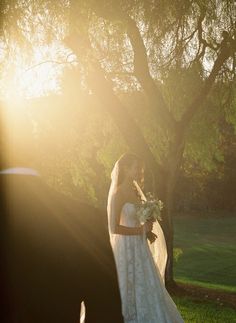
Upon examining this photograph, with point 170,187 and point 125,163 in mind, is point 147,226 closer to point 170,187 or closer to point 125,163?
point 125,163

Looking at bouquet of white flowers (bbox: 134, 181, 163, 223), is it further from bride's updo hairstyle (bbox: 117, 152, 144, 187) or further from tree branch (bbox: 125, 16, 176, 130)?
tree branch (bbox: 125, 16, 176, 130)

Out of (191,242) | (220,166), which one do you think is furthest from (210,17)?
(220,166)

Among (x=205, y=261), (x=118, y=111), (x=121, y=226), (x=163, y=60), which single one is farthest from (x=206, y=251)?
(x=121, y=226)

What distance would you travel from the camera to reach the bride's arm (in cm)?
846

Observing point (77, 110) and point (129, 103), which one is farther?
point (77, 110)

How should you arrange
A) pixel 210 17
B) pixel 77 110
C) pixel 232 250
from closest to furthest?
pixel 210 17
pixel 77 110
pixel 232 250

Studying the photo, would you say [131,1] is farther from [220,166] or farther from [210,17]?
[220,166]

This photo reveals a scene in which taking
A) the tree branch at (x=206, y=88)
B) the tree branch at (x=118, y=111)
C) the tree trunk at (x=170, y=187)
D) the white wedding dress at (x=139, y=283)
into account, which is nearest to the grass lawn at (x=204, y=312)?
the white wedding dress at (x=139, y=283)

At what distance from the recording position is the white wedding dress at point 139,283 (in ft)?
27.9

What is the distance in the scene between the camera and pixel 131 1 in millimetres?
11344

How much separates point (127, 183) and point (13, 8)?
4.65 meters

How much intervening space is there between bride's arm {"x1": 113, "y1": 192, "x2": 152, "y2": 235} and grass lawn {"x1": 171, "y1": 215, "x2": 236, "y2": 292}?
6.18 metres

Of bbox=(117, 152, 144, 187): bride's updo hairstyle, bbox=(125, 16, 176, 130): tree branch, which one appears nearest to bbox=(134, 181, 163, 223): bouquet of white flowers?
bbox=(117, 152, 144, 187): bride's updo hairstyle

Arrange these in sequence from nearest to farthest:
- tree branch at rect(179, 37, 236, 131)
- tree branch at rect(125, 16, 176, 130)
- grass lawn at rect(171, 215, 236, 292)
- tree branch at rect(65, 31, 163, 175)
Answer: tree branch at rect(179, 37, 236, 131), tree branch at rect(125, 16, 176, 130), tree branch at rect(65, 31, 163, 175), grass lawn at rect(171, 215, 236, 292)
